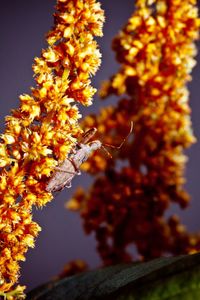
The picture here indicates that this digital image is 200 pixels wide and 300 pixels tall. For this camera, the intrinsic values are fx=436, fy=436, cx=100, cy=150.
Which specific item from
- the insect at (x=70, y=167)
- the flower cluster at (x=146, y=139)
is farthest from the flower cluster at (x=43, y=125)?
the flower cluster at (x=146, y=139)

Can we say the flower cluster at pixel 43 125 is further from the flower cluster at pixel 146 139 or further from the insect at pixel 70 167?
the flower cluster at pixel 146 139

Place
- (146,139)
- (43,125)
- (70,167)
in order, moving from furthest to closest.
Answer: (146,139) < (70,167) < (43,125)

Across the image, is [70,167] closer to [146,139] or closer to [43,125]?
[43,125]

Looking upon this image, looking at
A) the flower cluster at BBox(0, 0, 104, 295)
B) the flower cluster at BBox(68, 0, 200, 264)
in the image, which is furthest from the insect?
the flower cluster at BBox(68, 0, 200, 264)

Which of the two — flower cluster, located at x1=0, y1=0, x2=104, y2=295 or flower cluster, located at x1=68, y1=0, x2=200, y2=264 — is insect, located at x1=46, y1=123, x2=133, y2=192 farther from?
flower cluster, located at x1=68, y1=0, x2=200, y2=264

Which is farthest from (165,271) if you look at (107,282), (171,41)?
(171,41)

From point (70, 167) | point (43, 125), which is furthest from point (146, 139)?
point (43, 125)
